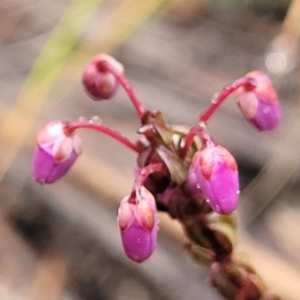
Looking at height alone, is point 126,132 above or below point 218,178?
below

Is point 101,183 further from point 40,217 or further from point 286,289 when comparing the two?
point 286,289

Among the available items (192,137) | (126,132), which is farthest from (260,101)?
(126,132)

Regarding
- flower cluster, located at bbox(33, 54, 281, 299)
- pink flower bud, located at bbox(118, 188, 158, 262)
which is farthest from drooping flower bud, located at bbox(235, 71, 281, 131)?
pink flower bud, located at bbox(118, 188, 158, 262)

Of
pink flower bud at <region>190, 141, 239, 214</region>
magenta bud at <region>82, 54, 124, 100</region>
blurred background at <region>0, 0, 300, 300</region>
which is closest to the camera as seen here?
pink flower bud at <region>190, 141, 239, 214</region>

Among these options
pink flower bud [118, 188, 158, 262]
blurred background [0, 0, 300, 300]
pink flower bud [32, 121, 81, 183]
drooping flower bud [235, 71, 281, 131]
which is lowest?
blurred background [0, 0, 300, 300]

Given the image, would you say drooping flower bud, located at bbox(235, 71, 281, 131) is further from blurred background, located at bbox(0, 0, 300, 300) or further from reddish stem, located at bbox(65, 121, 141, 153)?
blurred background, located at bbox(0, 0, 300, 300)

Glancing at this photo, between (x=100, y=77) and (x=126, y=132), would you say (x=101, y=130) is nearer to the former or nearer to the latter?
(x=100, y=77)
